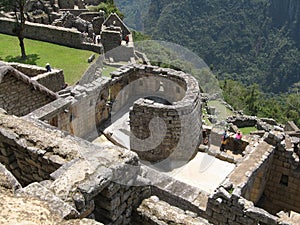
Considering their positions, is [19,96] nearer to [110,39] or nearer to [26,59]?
[26,59]

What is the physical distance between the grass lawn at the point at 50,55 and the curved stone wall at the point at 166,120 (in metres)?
7.14

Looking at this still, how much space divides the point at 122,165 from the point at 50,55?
2045cm

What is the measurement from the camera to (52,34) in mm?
26484

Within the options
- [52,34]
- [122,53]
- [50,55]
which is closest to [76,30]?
[52,34]

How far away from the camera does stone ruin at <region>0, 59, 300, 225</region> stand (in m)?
4.62

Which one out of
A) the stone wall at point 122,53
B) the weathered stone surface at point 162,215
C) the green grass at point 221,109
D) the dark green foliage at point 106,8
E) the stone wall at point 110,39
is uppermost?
the weathered stone surface at point 162,215

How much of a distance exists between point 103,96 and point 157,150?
2804 mm

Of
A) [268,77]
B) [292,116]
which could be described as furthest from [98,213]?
[268,77]

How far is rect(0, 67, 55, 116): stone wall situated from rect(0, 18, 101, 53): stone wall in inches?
552

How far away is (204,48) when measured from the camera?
110375 millimetres

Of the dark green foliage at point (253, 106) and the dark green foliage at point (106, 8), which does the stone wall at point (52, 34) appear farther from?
the dark green foliage at point (253, 106)

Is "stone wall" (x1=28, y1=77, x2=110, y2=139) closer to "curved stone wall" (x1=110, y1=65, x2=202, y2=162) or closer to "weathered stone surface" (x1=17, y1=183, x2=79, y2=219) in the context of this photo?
"curved stone wall" (x1=110, y1=65, x2=202, y2=162)

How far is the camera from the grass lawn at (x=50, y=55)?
21.9 meters

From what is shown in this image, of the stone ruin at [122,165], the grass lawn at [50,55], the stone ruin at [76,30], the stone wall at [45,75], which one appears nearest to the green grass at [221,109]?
the stone ruin at [76,30]
